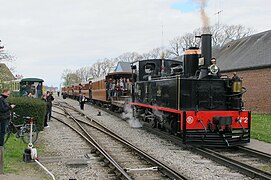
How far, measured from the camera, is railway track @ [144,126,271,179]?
741 cm

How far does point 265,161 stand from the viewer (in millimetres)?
8875

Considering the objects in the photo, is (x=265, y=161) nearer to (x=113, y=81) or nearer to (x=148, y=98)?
(x=148, y=98)

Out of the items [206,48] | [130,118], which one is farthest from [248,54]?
[206,48]

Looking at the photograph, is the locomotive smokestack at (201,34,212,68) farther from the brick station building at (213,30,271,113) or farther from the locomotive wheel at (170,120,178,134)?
the brick station building at (213,30,271,113)

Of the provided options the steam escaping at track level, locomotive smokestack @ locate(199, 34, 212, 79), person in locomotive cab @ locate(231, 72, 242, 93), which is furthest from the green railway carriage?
person in locomotive cab @ locate(231, 72, 242, 93)

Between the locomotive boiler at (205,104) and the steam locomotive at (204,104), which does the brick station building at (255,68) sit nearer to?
the steam locomotive at (204,104)

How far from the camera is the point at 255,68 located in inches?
952

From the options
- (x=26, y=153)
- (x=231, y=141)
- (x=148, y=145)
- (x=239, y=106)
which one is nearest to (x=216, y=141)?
(x=231, y=141)

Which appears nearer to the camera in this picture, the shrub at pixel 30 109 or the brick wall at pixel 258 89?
the shrub at pixel 30 109

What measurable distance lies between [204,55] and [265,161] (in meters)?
3.62

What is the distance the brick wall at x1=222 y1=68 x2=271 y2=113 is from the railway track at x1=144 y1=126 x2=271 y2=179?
13.6 m

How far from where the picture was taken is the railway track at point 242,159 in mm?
7411

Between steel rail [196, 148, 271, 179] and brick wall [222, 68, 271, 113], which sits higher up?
brick wall [222, 68, 271, 113]

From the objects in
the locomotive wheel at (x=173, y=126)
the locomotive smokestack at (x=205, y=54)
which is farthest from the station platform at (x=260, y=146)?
the locomotive smokestack at (x=205, y=54)
